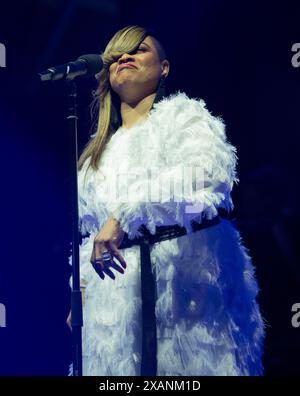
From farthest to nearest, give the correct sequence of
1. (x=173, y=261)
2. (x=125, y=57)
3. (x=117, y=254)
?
1. (x=125, y=57)
2. (x=173, y=261)
3. (x=117, y=254)

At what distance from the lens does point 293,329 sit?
2213 millimetres

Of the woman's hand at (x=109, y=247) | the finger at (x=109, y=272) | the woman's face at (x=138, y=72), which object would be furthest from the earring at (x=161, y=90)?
the finger at (x=109, y=272)

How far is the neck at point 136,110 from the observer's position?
2172 mm

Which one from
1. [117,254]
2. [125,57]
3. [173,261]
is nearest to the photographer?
[117,254]

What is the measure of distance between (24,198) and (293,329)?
1.24 metres

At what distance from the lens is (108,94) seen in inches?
88.6

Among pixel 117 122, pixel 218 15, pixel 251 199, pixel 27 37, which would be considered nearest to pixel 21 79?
pixel 27 37

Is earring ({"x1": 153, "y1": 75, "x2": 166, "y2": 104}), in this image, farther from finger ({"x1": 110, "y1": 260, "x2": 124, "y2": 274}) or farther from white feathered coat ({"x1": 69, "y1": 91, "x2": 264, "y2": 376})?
finger ({"x1": 110, "y1": 260, "x2": 124, "y2": 274})

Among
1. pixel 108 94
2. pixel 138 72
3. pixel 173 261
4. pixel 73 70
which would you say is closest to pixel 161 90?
pixel 138 72

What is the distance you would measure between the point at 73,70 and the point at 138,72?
0.37 m

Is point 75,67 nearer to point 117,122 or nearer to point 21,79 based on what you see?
point 117,122

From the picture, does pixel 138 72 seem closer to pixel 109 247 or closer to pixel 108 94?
pixel 108 94

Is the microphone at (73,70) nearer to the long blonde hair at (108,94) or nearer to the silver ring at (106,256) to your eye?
the long blonde hair at (108,94)

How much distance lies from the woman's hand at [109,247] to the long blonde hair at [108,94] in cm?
38
